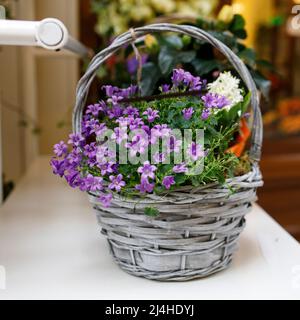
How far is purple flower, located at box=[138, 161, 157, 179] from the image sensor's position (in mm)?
524

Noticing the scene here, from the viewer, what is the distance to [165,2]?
175cm

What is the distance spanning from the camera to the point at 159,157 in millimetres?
535

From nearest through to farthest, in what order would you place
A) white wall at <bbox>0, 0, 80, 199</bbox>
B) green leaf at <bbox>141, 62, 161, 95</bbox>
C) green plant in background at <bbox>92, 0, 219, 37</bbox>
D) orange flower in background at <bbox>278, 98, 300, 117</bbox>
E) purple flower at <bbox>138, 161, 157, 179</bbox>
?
purple flower at <bbox>138, 161, 157, 179</bbox> < green leaf at <bbox>141, 62, 161, 95</bbox> < white wall at <bbox>0, 0, 80, 199</bbox> < green plant in background at <bbox>92, 0, 219, 37</bbox> < orange flower in background at <bbox>278, 98, 300, 117</bbox>

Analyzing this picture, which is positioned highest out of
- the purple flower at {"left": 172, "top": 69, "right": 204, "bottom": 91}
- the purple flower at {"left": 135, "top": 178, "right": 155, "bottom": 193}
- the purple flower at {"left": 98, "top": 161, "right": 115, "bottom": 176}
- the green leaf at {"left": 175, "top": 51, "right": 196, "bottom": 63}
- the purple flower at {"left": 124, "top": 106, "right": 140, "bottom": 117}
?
the green leaf at {"left": 175, "top": 51, "right": 196, "bottom": 63}

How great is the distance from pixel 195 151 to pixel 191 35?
204mm

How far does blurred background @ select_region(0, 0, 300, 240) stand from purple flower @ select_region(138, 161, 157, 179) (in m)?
0.40

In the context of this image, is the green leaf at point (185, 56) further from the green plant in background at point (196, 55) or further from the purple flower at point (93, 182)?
the purple flower at point (93, 182)

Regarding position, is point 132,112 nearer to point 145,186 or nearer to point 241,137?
point 145,186

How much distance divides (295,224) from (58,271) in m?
1.56

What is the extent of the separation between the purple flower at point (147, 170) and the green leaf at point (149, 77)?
1.24 feet

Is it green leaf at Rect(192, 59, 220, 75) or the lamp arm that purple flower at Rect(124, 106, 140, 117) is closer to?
the lamp arm

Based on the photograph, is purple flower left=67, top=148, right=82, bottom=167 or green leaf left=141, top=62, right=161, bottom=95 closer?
purple flower left=67, top=148, right=82, bottom=167

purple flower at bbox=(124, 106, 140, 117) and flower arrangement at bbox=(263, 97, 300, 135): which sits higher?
purple flower at bbox=(124, 106, 140, 117)

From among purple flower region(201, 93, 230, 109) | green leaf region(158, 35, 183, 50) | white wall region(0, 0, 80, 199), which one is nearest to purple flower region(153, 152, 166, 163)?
purple flower region(201, 93, 230, 109)
